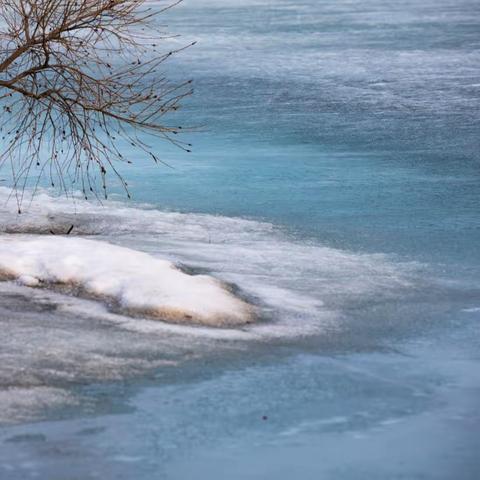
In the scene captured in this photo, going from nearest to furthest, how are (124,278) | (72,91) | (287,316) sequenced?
(287,316)
(124,278)
(72,91)

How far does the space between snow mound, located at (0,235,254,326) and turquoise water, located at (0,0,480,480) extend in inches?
7.1

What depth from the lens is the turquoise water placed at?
4.34 meters

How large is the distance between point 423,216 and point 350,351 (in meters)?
2.87

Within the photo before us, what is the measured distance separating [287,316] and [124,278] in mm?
980

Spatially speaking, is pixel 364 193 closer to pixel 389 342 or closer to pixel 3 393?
pixel 389 342

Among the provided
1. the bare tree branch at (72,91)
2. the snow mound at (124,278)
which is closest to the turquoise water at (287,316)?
the snow mound at (124,278)

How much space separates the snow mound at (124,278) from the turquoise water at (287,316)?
0.59ft

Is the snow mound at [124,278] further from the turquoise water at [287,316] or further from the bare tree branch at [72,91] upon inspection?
the bare tree branch at [72,91]

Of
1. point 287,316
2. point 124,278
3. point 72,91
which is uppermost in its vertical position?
point 72,91

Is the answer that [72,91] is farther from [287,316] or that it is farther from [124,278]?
[287,316]

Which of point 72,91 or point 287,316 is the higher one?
point 72,91

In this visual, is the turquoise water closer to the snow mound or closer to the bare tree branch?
the snow mound

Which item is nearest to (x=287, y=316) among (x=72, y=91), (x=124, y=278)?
(x=124, y=278)

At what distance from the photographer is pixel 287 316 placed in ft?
19.9
